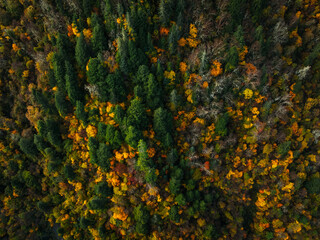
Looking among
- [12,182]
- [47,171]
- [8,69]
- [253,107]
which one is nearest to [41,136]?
[47,171]

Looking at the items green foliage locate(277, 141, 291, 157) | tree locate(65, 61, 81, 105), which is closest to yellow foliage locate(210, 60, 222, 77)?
green foliage locate(277, 141, 291, 157)

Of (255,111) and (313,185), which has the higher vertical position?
(255,111)

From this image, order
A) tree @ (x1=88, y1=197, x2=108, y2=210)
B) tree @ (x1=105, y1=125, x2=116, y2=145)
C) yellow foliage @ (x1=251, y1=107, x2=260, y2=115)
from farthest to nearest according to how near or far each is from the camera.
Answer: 1. yellow foliage @ (x1=251, y1=107, x2=260, y2=115)
2. tree @ (x1=88, y1=197, x2=108, y2=210)
3. tree @ (x1=105, y1=125, x2=116, y2=145)

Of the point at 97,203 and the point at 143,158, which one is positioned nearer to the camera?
the point at 143,158

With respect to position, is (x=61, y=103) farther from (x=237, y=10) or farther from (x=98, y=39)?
(x=237, y=10)

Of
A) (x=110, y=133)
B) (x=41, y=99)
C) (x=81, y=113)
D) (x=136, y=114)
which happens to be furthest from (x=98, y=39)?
(x=110, y=133)

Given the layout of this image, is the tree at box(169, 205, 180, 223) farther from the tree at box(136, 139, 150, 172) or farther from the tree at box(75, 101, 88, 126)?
the tree at box(75, 101, 88, 126)
